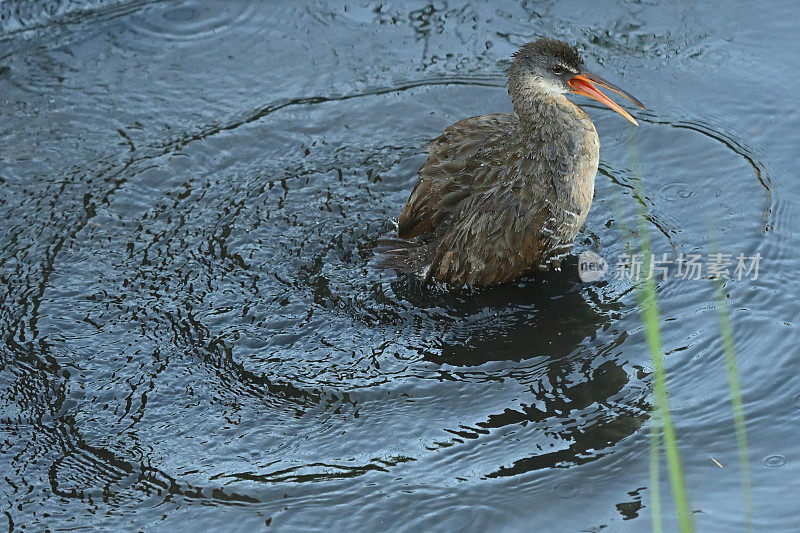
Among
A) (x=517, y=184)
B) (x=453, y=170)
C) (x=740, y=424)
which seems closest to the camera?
(x=740, y=424)

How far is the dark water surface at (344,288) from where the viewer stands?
452cm

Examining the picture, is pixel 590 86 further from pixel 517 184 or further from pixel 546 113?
pixel 517 184

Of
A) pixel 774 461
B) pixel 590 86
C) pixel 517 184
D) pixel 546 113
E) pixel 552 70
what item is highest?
pixel 552 70

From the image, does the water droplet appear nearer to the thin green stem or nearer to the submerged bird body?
the thin green stem

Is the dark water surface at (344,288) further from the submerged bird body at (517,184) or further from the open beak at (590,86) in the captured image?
the open beak at (590,86)

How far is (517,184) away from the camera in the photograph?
5539 millimetres

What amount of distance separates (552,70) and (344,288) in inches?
65.3

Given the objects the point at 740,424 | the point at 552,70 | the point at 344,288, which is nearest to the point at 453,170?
the point at 552,70

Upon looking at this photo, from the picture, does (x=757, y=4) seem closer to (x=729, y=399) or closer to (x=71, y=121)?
(x=729, y=399)

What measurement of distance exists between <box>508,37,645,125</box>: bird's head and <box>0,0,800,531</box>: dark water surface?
85 centimetres

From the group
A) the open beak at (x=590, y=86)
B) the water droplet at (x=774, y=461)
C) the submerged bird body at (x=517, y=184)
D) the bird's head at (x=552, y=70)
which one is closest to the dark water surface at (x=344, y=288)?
the water droplet at (x=774, y=461)

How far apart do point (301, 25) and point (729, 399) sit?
4547mm

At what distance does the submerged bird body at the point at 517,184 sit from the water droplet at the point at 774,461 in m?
1.70

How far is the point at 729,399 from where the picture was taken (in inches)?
189
